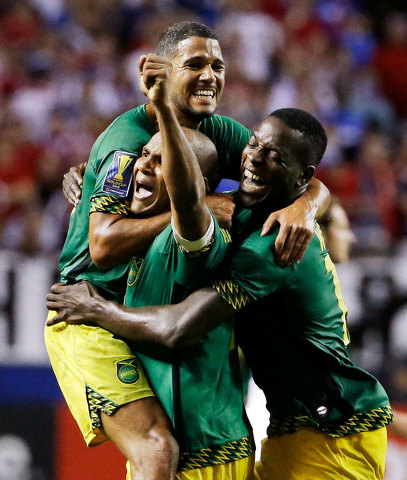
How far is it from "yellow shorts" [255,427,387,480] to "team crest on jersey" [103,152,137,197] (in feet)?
3.81

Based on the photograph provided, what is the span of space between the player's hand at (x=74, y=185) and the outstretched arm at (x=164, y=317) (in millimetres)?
610

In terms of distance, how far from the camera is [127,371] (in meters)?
3.88

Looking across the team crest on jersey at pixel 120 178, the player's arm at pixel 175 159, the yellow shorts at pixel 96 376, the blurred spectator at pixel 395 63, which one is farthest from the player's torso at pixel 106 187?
the blurred spectator at pixel 395 63

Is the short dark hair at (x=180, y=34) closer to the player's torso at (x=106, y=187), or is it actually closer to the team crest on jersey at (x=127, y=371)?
the player's torso at (x=106, y=187)

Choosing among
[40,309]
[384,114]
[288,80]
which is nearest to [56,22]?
[288,80]

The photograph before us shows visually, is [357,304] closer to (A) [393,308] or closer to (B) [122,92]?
(A) [393,308]

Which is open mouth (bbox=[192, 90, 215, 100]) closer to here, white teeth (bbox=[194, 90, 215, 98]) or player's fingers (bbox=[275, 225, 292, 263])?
white teeth (bbox=[194, 90, 215, 98])

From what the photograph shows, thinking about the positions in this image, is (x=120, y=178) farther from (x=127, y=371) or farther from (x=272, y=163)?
(x=127, y=371)

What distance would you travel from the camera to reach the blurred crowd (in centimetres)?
805

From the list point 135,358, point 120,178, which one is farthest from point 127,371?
point 120,178

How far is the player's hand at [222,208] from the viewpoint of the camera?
3.80 meters

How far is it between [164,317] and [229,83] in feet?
18.8

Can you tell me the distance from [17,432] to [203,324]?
355 cm

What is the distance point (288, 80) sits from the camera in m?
9.44
